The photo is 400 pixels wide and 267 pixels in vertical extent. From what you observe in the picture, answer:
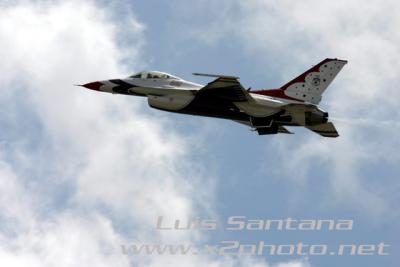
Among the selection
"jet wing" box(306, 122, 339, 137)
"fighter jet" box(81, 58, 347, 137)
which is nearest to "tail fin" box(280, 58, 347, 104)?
"fighter jet" box(81, 58, 347, 137)

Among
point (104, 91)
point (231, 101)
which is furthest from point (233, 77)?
point (104, 91)

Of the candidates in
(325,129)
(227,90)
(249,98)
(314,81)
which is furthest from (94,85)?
(325,129)

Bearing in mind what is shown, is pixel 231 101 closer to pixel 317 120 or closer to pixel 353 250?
pixel 317 120

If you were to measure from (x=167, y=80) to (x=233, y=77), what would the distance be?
595cm

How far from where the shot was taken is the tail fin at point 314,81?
133ft

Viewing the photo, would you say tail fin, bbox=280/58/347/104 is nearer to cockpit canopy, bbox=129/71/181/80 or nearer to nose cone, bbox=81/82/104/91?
cockpit canopy, bbox=129/71/181/80

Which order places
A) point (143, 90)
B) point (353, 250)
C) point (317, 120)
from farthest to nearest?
point (143, 90), point (317, 120), point (353, 250)

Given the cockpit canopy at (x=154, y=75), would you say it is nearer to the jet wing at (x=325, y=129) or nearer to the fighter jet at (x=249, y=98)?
the fighter jet at (x=249, y=98)

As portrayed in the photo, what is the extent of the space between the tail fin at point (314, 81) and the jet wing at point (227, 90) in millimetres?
3004

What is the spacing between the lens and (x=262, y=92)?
135 ft

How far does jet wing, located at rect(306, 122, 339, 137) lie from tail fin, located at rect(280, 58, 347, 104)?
1.35 meters

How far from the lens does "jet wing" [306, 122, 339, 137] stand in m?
40.3

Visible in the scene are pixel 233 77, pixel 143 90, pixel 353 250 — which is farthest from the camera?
pixel 143 90

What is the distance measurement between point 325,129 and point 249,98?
4.69 meters
